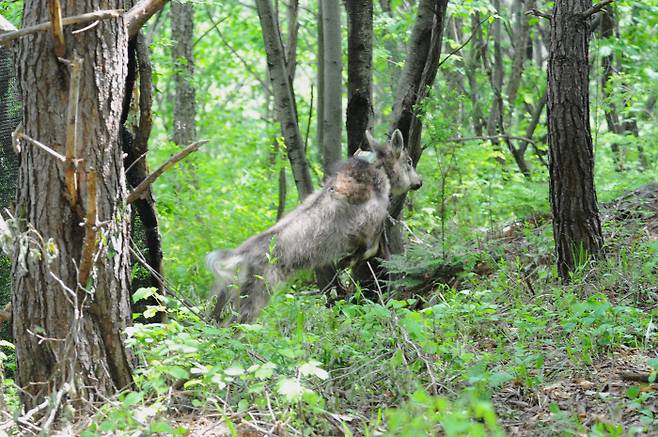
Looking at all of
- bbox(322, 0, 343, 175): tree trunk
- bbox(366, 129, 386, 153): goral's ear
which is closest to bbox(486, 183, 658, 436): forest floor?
bbox(366, 129, 386, 153): goral's ear

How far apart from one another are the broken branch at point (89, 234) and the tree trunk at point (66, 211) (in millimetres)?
66

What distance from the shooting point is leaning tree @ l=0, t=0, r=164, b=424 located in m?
4.62

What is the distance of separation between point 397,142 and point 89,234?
17.9ft

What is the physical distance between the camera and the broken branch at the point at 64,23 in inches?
171

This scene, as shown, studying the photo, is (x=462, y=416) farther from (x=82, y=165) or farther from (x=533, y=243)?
(x=533, y=243)

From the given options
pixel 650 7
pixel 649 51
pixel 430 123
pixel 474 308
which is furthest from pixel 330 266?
pixel 649 51

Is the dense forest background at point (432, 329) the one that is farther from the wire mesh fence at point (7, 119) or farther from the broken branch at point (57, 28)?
the broken branch at point (57, 28)

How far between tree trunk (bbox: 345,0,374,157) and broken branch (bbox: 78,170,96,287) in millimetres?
5268

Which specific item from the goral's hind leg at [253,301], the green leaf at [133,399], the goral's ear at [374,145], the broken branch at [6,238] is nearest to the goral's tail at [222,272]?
the goral's hind leg at [253,301]

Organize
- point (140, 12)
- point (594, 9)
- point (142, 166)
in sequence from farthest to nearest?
point (142, 166)
point (594, 9)
point (140, 12)

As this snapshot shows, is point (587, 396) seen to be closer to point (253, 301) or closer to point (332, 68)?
point (253, 301)

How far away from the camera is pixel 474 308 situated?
243 inches

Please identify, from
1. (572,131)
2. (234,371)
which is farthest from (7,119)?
(572,131)

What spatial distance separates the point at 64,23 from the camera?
14.4ft
